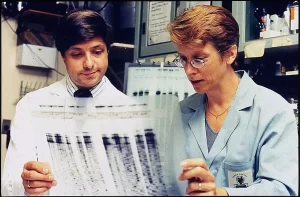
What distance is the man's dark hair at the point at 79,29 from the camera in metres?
1.15

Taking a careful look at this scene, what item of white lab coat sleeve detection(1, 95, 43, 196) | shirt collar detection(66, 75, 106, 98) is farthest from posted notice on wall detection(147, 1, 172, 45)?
white lab coat sleeve detection(1, 95, 43, 196)

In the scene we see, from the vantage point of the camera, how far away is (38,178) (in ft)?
2.70

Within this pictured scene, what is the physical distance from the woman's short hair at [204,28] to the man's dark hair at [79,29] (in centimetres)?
21

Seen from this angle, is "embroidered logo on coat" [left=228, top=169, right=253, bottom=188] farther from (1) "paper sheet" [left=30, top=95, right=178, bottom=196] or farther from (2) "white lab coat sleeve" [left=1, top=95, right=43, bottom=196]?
(2) "white lab coat sleeve" [left=1, top=95, right=43, bottom=196]

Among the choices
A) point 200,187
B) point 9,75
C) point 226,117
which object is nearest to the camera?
point 200,187

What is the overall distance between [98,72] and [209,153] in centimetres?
39

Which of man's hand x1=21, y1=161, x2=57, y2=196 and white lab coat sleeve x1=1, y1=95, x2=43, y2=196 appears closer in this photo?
man's hand x1=21, y1=161, x2=57, y2=196

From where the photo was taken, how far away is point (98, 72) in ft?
3.88

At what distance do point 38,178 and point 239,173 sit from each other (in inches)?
18.3

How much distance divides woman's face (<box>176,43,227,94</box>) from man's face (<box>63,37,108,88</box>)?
0.24 meters

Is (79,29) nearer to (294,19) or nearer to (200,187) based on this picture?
(200,187)

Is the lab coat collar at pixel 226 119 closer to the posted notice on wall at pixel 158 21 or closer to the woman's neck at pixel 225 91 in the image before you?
the woman's neck at pixel 225 91

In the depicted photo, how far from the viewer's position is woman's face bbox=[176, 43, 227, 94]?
3.49ft

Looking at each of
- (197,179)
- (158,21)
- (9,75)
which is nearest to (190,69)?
(197,179)
